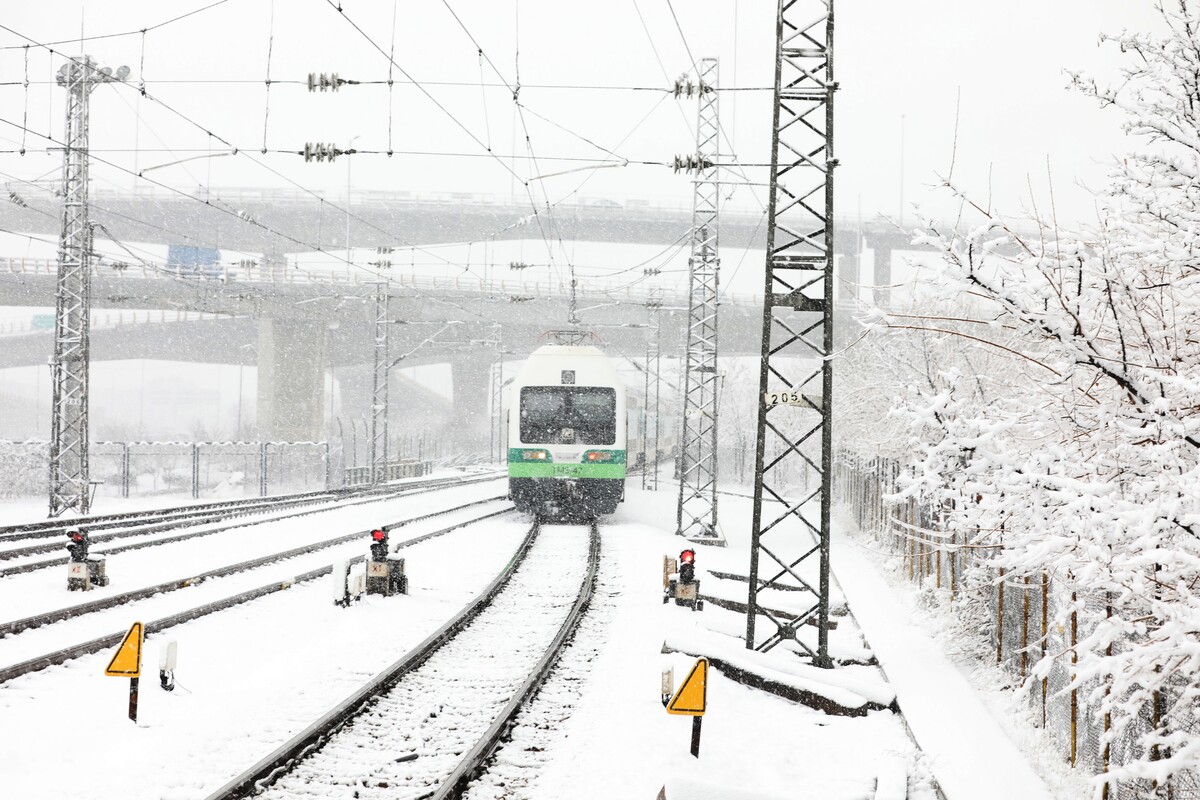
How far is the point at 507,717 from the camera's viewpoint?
23.8ft

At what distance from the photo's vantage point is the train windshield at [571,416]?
72.7 feet

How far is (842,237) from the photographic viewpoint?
66.4m

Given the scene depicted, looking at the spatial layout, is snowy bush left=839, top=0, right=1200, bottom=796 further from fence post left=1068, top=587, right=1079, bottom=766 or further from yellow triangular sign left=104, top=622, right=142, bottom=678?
yellow triangular sign left=104, top=622, right=142, bottom=678

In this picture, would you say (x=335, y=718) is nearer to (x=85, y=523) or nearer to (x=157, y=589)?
(x=157, y=589)

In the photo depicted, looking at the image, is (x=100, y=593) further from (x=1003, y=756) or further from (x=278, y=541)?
(x=1003, y=756)

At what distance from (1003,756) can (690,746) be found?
2303mm

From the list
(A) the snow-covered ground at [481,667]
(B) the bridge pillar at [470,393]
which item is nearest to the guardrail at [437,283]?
(B) the bridge pillar at [470,393]

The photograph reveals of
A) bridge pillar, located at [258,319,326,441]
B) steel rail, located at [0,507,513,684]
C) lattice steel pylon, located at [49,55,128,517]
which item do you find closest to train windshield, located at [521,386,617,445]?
steel rail, located at [0,507,513,684]

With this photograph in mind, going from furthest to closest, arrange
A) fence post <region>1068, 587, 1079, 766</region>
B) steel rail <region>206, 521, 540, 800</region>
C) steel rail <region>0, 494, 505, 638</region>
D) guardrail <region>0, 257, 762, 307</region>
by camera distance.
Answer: guardrail <region>0, 257, 762, 307</region>
steel rail <region>0, 494, 505, 638</region>
fence post <region>1068, 587, 1079, 766</region>
steel rail <region>206, 521, 540, 800</region>

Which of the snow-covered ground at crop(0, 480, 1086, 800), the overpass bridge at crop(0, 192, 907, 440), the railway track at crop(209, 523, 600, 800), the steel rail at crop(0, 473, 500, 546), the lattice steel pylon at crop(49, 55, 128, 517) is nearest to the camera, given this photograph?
the railway track at crop(209, 523, 600, 800)

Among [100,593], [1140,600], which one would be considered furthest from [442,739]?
[100,593]

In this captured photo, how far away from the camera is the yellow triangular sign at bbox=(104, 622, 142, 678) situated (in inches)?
283

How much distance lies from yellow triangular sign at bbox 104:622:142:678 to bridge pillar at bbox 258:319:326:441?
47778 millimetres

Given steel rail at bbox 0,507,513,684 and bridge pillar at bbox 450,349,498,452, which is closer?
steel rail at bbox 0,507,513,684
